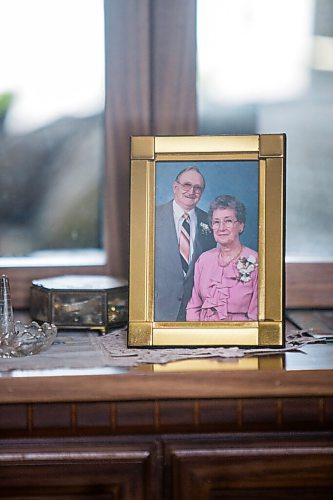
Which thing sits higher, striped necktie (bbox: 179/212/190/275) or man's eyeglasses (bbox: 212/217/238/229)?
man's eyeglasses (bbox: 212/217/238/229)

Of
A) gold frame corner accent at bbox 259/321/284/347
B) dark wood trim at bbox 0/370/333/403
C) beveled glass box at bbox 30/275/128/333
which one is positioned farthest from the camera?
beveled glass box at bbox 30/275/128/333

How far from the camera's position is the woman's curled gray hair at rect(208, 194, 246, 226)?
137cm

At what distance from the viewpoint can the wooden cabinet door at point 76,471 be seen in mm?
1211

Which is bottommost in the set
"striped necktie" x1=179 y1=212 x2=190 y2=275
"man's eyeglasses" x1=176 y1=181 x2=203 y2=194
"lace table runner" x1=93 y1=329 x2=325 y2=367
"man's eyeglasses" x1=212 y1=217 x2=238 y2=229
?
"lace table runner" x1=93 y1=329 x2=325 y2=367

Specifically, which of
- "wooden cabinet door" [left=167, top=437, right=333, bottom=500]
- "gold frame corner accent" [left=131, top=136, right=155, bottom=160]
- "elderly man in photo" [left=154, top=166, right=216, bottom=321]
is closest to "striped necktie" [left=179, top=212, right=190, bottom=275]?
"elderly man in photo" [left=154, top=166, right=216, bottom=321]

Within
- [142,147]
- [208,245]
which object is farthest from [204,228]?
[142,147]

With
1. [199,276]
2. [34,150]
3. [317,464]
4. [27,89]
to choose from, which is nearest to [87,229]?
[34,150]

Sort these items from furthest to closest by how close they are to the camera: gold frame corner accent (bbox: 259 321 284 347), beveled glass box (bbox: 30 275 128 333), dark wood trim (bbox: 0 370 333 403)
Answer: beveled glass box (bbox: 30 275 128 333), gold frame corner accent (bbox: 259 321 284 347), dark wood trim (bbox: 0 370 333 403)

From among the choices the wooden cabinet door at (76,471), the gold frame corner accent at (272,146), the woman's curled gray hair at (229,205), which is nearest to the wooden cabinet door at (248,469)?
the wooden cabinet door at (76,471)

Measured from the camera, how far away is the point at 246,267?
1360 millimetres

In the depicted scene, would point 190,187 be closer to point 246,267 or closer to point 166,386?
point 246,267

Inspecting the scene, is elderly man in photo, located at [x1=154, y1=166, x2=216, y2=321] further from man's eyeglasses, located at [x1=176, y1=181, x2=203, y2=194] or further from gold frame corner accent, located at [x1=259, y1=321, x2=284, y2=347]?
gold frame corner accent, located at [x1=259, y1=321, x2=284, y2=347]

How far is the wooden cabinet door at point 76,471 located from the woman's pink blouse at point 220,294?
10.6 inches

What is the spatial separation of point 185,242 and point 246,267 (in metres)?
0.12
